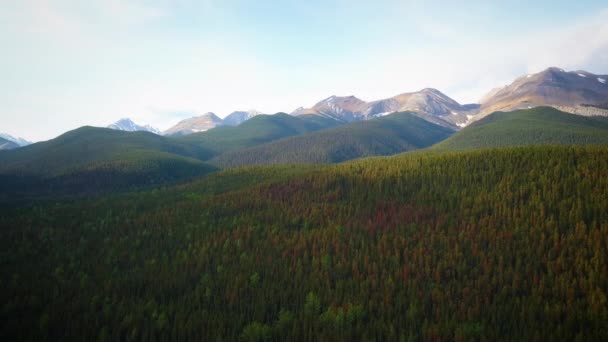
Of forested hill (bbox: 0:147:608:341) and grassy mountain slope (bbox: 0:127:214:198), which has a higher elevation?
grassy mountain slope (bbox: 0:127:214:198)

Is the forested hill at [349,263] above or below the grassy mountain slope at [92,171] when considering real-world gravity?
below

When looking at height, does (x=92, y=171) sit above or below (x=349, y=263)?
above

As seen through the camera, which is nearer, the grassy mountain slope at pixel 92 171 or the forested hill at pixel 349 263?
the forested hill at pixel 349 263

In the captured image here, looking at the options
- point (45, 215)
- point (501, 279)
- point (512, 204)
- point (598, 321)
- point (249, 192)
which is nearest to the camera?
point (598, 321)

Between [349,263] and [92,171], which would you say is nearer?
[349,263]

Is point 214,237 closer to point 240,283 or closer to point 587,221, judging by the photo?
point 240,283

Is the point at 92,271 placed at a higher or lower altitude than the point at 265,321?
higher

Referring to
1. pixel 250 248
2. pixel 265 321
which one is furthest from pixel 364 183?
pixel 265 321

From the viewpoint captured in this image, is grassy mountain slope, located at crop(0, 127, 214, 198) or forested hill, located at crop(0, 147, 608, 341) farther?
grassy mountain slope, located at crop(0, 127, 214, 198)
